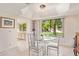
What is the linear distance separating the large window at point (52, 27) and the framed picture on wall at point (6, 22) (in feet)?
1.29

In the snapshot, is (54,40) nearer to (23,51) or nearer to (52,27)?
(52,27)

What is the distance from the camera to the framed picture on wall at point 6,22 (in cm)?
151

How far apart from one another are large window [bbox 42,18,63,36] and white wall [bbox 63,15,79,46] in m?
0.07

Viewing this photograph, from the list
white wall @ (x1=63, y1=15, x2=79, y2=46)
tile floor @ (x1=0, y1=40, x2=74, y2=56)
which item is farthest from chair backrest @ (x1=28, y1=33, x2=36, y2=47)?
white wall @ (x1=63, y1=15, x2=79, y2=46)

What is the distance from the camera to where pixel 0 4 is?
1518mm

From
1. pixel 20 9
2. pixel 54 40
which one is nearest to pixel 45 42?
pixel 54 40

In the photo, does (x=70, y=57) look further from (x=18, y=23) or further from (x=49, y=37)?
(x=18, y=23)

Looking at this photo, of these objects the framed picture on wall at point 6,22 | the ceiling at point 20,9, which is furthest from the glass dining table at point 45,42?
the framed picture on wall at point 6,22

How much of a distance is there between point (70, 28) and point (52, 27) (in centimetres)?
22

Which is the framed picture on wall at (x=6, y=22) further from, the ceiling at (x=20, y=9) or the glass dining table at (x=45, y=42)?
the glass dining table at (x=45, y=42)

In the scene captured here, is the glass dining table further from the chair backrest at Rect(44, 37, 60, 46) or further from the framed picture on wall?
the framed picture on wall

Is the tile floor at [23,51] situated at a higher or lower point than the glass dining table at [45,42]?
lower

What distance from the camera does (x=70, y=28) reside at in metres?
1.49

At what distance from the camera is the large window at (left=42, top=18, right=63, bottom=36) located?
5.01 feet
